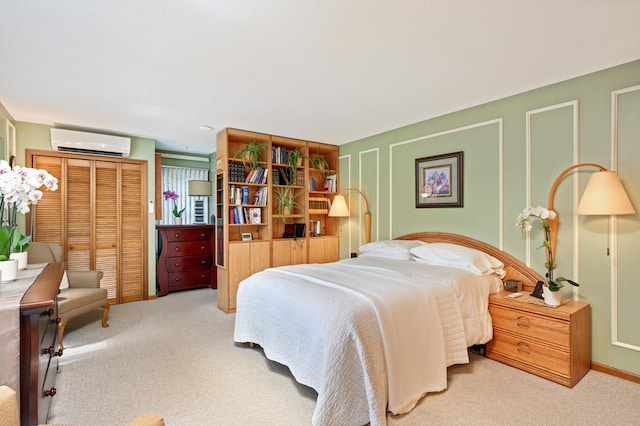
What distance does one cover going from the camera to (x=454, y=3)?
1715 millimetres

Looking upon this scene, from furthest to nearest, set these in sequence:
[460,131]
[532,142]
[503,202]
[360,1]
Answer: [460,131], [503,202], [532,142], [360,1]

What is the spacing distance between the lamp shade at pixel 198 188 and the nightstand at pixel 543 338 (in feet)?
15.3

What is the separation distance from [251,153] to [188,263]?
218cm

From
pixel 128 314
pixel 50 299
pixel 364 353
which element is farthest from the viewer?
pixel 128 314

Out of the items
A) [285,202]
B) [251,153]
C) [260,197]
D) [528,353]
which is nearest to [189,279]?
[260,197]

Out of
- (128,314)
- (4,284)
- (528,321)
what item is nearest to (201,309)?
(128,314)

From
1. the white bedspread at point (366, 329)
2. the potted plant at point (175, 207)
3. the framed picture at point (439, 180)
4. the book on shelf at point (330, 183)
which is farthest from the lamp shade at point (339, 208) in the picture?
the potted plant at point (175, 207)

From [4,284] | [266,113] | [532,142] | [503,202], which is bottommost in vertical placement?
[4,284]

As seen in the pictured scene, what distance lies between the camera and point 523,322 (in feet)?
8.32

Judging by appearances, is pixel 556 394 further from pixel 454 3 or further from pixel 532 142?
pixel 454 3

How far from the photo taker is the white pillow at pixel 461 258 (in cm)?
290

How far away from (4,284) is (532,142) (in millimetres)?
4052

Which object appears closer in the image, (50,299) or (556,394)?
(50,299)

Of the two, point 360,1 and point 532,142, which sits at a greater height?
point 360,1
